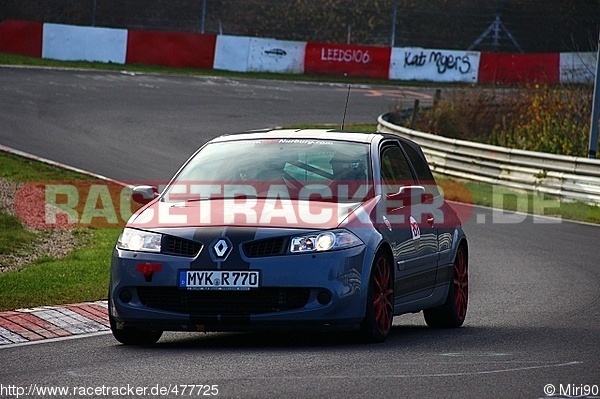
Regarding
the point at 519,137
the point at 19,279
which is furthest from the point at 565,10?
the point at 19,279

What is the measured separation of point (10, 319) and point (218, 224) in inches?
85.3

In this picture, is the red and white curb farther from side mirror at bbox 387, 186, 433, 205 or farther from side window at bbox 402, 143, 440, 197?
side window at bbox 402, 143, 440, 197

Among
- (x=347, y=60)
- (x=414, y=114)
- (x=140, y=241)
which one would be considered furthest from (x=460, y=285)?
(x=347, y=60)

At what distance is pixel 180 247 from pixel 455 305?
119 inches

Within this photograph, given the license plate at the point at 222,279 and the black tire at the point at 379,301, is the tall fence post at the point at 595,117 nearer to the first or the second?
the black tire at the point at 379,301

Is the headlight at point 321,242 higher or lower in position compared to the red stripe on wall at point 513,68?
lower

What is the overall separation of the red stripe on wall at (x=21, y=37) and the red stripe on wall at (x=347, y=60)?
9128 mm

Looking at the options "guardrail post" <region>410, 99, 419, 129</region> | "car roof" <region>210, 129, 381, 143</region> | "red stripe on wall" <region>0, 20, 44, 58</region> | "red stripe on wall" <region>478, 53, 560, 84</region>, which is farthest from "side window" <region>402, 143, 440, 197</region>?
"red stripe on wall" <region>478, 53, 560, 84</region>

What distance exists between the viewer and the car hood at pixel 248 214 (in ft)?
28.1

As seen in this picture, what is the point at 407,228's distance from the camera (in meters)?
9.56

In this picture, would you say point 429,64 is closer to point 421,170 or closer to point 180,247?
point 421,170

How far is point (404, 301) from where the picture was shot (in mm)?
9508

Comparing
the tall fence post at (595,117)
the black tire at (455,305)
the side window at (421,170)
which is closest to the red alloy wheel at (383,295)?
the black tire at (455,305)

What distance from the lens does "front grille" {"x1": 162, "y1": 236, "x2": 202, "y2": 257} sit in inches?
333
